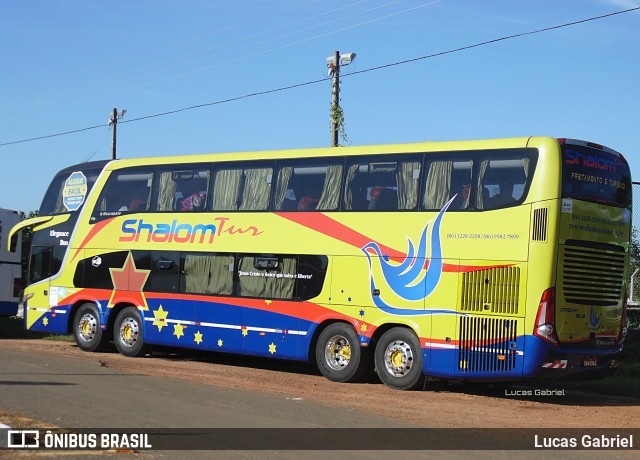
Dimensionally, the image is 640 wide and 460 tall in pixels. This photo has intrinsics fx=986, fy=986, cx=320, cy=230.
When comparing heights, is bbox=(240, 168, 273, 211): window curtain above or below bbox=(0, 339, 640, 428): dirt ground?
above

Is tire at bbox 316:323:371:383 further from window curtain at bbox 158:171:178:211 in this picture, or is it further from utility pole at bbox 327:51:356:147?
utility pole at bbox 327:51:356:147

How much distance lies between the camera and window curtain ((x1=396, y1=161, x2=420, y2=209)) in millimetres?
16203

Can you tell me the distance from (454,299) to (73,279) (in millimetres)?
10043

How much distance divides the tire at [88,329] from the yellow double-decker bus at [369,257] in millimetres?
47

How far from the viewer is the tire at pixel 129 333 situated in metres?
20.7

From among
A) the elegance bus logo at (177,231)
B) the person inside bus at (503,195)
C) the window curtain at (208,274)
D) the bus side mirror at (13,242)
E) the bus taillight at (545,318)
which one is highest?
the person inside bus at (503,195)

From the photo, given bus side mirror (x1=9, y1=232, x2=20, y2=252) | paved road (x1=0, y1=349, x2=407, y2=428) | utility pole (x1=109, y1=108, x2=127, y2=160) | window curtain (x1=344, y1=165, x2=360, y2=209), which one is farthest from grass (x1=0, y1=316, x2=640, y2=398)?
utility pole (x1=109, y1=108, x2=127, y2=160)

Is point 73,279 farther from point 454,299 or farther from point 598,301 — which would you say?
point 598,301

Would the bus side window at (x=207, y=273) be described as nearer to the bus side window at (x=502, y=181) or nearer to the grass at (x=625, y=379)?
the bus side window at (x=502, y=181)

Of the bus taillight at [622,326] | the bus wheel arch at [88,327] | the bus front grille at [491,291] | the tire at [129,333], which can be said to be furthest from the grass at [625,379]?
the bus wheel arch at [88,327]

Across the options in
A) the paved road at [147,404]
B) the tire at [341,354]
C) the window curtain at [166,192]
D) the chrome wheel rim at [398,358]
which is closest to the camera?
the paved road at [147,404]

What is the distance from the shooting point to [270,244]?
18.2 m

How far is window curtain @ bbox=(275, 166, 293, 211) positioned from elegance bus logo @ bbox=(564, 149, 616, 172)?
5.39 meters

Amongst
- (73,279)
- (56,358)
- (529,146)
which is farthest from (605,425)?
(73,279)
